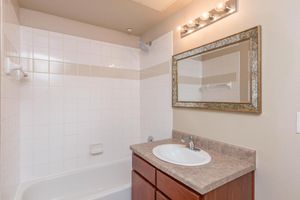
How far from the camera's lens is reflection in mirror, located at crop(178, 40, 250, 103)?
1181 mm

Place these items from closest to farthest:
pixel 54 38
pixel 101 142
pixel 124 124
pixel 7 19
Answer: pixel 7 19, pixel 54 38, pixel 101 142, pixel 124 124

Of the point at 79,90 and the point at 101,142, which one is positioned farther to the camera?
the point at 101,142

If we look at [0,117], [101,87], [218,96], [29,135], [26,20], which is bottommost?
[29,135]

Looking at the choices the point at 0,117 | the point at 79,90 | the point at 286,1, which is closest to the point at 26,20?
the point at 79,90

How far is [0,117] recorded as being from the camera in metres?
1.08

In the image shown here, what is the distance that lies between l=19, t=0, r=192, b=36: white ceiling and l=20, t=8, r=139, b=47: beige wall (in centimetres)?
6

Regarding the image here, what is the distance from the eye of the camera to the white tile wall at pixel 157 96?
1.92 meters

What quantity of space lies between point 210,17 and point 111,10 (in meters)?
1.07

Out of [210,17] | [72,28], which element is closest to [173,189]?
[210,17]

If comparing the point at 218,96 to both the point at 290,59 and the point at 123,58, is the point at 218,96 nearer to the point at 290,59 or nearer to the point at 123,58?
the point at 290,59

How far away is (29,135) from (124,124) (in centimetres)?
114

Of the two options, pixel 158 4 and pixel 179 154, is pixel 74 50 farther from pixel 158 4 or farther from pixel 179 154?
pixel 179 154

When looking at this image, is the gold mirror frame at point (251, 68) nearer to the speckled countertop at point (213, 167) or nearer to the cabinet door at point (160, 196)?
the speckled countertop at point (213, 167)

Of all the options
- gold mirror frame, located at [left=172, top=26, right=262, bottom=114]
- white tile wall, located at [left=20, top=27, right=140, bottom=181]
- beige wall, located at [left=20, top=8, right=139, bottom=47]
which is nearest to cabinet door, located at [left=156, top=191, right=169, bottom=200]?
gold mirror frame, located at [left=172, top=26, right=262, bottom=114]
